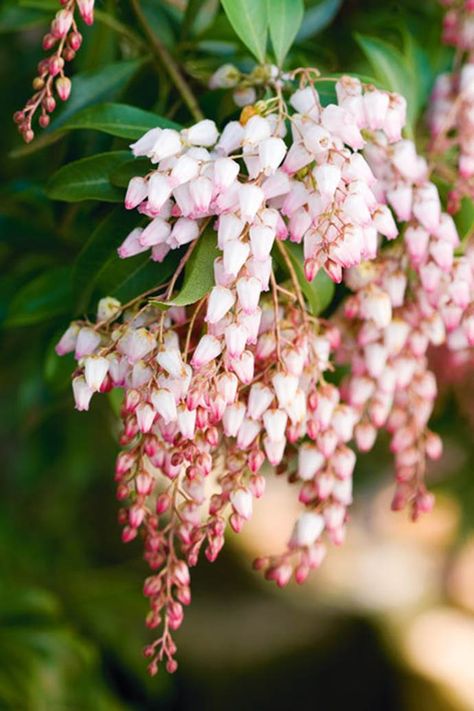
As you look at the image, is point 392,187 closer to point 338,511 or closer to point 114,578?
point 338,511

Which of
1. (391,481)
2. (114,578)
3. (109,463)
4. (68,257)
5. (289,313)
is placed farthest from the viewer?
(391,481)

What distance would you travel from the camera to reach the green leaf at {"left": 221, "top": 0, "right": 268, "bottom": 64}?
0.79 meters

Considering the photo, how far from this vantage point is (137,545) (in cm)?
268

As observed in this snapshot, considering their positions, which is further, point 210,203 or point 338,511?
point 338,511

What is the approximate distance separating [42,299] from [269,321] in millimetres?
346

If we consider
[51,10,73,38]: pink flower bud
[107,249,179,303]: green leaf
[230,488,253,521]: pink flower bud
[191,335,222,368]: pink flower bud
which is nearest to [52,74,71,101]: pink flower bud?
[51,10,73,38]: pink flower bud

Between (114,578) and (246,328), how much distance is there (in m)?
1.29

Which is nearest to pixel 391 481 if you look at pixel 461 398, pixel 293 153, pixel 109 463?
pixel 109 463

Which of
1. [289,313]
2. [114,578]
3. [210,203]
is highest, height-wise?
[210,203]

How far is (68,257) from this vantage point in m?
1.11

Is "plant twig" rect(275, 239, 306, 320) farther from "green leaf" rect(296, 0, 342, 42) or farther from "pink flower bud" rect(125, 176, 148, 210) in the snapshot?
"green leaf" rect(296, 0, 342, 42)

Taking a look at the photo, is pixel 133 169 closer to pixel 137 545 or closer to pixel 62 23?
pixel 62 23

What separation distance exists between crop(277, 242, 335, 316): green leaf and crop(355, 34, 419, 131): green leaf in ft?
0.83

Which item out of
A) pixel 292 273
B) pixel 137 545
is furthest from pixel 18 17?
pixel 137 545
